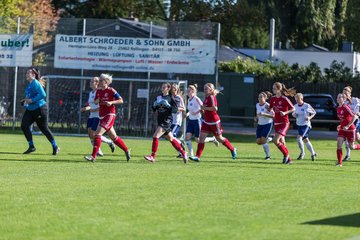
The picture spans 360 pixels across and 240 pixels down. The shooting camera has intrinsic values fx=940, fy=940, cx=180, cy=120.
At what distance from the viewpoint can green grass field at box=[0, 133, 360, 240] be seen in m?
10.6

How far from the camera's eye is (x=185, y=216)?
11625 millimetres

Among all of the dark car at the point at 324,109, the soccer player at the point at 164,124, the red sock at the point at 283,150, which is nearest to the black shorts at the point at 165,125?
the soccer player at the point at 164,124

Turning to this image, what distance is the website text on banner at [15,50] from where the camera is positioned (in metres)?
35.3

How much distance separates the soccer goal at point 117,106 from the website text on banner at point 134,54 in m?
0.64

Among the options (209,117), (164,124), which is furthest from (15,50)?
(164,124)

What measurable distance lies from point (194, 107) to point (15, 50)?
13.8 meters

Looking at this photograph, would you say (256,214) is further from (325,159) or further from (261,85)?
(261,85)

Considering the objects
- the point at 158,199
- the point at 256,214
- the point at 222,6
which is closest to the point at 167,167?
the point at 158,199

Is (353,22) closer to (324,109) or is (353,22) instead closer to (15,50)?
(324,109)

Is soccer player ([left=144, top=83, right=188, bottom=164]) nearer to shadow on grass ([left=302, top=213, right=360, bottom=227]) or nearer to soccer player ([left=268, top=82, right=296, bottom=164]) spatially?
soccer player ([left=268, top=82, right=296, bottom=164])

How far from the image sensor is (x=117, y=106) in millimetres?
34750

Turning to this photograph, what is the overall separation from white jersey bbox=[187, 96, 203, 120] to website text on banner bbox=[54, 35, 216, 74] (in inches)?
397

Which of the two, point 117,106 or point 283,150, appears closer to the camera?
point 283,150

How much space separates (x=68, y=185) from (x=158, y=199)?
2297 mm
